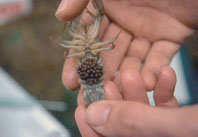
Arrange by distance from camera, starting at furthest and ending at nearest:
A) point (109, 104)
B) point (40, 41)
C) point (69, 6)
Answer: point (40, 41), point (69, 6), point (109, 104)

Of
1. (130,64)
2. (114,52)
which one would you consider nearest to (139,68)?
(130,64)

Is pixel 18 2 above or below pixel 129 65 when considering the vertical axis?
below

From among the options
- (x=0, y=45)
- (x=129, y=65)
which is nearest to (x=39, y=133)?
(x=129, y=65)

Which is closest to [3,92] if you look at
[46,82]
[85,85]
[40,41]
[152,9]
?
[46,82]

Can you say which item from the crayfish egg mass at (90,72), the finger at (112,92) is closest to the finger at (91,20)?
the crayfish egg mass at (90,72)

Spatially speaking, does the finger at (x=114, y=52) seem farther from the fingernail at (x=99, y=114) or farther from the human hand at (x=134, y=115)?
the fingernail at (x=99, y=114)

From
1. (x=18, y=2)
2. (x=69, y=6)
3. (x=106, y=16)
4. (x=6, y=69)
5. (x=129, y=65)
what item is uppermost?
(x=69, y=6)

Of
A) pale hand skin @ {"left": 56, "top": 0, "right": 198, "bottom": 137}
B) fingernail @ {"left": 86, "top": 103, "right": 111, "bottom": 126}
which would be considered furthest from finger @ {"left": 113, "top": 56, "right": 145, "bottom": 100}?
fingernail @ {"left": 86, "top": 103, "right": 111, "bottom": 126}

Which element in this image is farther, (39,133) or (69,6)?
(39,133)

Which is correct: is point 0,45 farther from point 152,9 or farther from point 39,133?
point 152,9

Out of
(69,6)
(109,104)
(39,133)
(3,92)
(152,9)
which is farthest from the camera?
(3,92)
